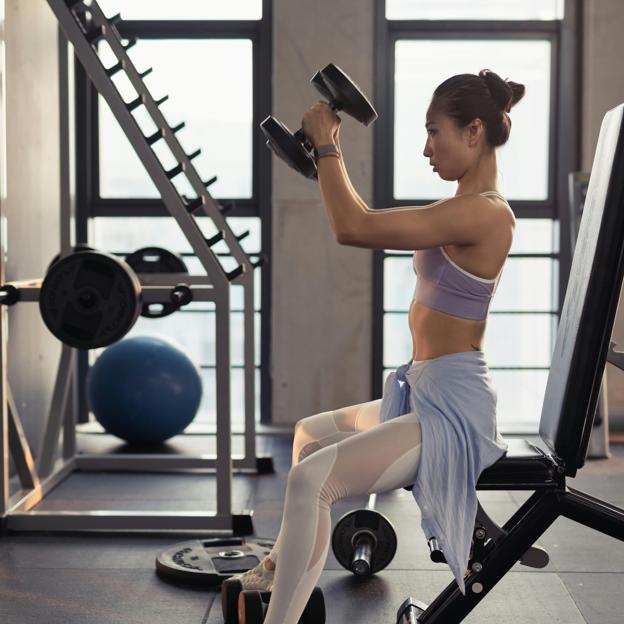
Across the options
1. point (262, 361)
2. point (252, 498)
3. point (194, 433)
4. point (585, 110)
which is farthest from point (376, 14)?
point (252, 498)

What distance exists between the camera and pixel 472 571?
191 centimetres

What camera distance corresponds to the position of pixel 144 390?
13.7 ft

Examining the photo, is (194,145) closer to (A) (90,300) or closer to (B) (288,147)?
(A) (90,300)

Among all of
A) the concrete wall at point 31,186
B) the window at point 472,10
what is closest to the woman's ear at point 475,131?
the concrete wall at point 31,186

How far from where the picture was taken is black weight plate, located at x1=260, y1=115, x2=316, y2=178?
1921 mm

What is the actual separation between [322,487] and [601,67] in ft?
11.9

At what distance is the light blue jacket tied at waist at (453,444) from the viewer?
5.90 feet

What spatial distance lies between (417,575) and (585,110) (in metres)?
2.92

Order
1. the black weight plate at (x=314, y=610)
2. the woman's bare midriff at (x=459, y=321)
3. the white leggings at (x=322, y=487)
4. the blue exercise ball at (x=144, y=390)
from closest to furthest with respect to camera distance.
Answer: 1. the white leggings at (x=322, y=487)
2. the woman's bare midriff at (x=459, y=321)
3. the black weight plate at (x=314, y=610)
4. the blue exercise ball at (x=144, y=390)

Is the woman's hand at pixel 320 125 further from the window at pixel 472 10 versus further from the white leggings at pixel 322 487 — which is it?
the window at pixel 472 10

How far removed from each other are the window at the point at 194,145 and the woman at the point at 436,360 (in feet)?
10.3

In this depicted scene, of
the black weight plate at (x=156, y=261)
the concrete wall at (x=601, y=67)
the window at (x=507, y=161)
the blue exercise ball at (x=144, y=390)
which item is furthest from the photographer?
the window at (x=507, y=161)

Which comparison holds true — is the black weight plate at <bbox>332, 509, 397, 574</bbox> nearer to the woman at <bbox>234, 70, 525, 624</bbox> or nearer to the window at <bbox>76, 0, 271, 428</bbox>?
the woman at <bbox>234, 70, 525, 624</bbox>

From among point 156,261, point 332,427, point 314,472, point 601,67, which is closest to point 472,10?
point 601,67
